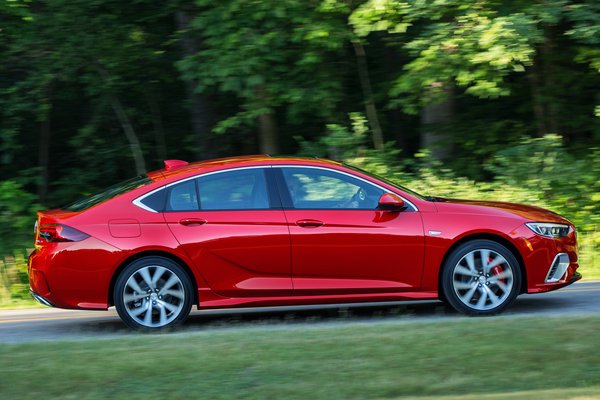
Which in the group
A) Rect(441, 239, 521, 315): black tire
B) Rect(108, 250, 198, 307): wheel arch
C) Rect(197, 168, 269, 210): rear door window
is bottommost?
Rect(441, 239, 521, 315): black tire

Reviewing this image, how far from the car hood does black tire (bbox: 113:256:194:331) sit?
2.46 m

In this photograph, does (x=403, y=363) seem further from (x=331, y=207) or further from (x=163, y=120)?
(x=163, y=120)

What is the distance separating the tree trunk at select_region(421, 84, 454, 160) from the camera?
55.6ft

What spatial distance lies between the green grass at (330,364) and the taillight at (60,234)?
1.22 meters

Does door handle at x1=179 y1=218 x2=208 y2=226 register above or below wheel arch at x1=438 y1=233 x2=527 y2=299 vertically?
above

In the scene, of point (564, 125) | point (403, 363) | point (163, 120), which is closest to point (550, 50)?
point (564, 125)

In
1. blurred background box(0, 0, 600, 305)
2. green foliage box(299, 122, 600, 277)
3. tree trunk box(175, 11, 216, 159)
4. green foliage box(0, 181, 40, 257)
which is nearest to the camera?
green foliage box(299, 122, 600, 277)

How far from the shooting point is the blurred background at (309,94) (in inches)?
570

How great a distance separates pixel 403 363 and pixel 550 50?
11079 mm

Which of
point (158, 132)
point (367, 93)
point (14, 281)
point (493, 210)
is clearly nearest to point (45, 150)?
point (158, 132)

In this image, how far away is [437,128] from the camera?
1719 centimetres

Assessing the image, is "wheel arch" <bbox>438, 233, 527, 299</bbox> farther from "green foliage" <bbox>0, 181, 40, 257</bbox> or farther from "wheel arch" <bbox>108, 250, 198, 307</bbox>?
Result: "green foliage" <bbox>0, 181, 40, 257</bbox>

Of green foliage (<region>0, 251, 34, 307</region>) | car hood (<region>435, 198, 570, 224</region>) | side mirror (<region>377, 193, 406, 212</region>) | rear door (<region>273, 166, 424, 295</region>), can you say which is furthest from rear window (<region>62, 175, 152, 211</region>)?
green foliage (<region>0, 251, 34, 307</region>)

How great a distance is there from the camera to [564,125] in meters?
16.8
